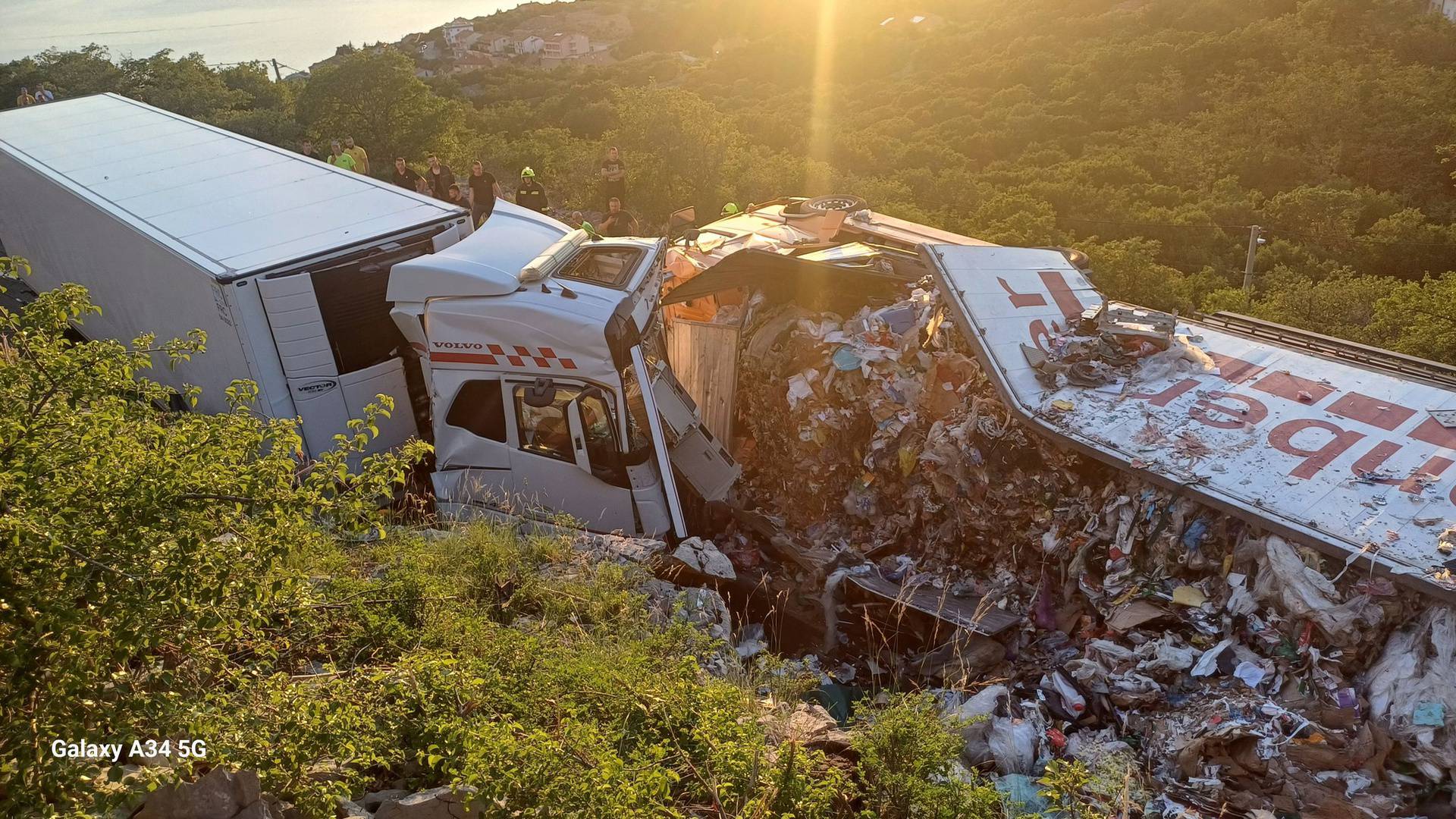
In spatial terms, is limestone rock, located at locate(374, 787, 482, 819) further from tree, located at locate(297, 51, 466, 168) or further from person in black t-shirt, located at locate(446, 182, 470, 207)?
tree, located at locate(297, 51, 466, 168)

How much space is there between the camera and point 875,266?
28.1ft

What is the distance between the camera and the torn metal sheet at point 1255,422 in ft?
16.6

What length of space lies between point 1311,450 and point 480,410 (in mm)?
5648

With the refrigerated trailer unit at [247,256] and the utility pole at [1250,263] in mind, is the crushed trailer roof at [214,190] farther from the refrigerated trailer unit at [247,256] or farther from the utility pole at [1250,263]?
the utility pole at [1250,263]

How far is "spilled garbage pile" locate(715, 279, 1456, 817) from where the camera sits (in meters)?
4.55

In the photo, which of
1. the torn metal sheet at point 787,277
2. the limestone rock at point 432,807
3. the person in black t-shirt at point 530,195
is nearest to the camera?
the limestone rock at point 432,807

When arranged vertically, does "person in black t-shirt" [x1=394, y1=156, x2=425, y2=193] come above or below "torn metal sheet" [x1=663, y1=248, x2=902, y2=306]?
above

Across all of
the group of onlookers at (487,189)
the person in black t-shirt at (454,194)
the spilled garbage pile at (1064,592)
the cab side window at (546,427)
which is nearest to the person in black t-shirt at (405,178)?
the group of onlookers at (487,189)

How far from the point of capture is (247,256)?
705 centimetres

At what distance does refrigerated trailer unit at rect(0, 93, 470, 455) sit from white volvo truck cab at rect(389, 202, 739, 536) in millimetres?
615

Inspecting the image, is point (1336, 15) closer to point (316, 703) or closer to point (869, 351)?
point (869, 351)

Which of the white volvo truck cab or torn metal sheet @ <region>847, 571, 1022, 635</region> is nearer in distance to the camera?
torn metal sheet @ <region>847, 571, 1022, 635</region>

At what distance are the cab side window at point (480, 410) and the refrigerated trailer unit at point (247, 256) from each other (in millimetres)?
975

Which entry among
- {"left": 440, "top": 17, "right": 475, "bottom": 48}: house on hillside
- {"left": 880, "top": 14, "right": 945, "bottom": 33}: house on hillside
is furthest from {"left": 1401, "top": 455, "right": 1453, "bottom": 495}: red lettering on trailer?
{"left": 440, "top": 17, "right": 475, "bottom": 48}: house on hillside
